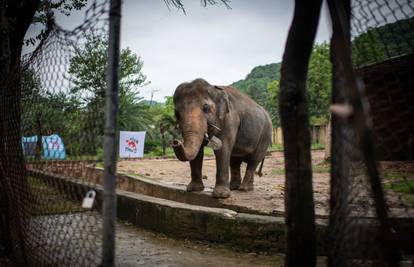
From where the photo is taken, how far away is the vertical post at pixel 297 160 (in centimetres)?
197

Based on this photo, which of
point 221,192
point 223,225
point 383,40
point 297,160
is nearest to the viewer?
point 383,40

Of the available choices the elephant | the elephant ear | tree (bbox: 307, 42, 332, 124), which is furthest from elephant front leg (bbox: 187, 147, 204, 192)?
tree (bbox: 307, 42, 332, 124)

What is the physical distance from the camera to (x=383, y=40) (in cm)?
188

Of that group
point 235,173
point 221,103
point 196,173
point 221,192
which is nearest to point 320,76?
point 235,173

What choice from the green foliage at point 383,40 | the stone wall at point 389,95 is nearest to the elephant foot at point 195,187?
the stone wall at point 389,95

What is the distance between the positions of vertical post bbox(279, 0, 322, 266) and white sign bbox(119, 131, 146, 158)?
19.6m

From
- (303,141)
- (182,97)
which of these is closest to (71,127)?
(303,141)

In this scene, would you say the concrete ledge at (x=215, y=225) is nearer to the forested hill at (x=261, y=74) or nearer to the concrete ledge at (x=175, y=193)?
the concrete ledge at (x=175, y=193)

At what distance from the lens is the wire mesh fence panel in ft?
7.36

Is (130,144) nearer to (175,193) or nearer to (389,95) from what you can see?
(175,193)

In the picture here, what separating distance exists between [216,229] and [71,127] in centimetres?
225

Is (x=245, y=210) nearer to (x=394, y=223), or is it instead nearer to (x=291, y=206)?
(x=394, y=223)

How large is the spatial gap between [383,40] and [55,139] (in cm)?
231

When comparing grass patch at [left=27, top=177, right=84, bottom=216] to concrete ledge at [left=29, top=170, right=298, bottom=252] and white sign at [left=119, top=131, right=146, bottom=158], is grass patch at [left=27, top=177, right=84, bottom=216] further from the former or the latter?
white sign at [left=119, top=131, right=146, bottom=158]
